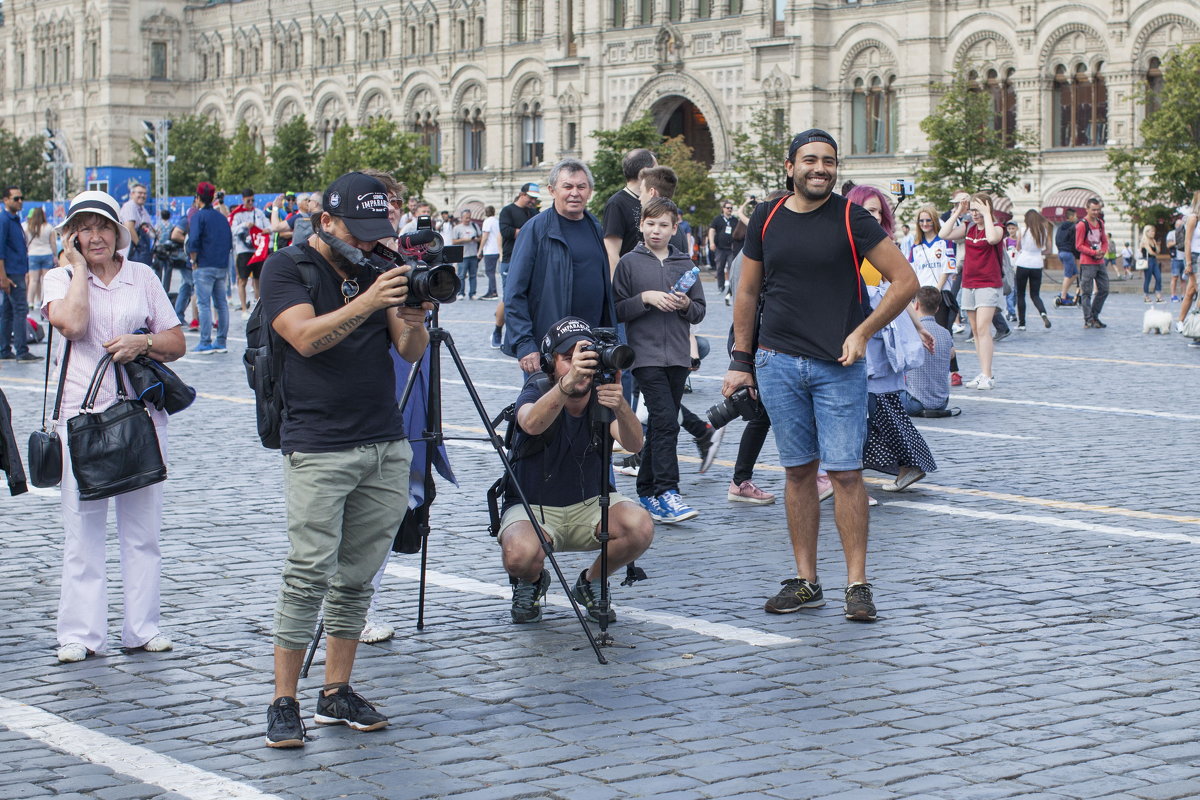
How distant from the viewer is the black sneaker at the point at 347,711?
524 centimetres

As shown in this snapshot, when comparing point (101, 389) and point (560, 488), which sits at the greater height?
point (101, 389)

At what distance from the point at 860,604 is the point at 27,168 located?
82847 mm

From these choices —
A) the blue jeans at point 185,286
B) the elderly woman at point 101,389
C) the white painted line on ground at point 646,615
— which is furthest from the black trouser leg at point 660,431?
the blue jeans at point 185,286

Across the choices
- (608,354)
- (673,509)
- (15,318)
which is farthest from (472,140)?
(608,354)

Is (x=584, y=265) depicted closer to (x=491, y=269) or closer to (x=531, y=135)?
(x=491, y=269)

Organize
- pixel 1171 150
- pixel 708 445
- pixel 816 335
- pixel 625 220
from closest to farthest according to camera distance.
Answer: pixel 816 335 < pixel 625 220 < pixel 708 445 < pixel 1171 150

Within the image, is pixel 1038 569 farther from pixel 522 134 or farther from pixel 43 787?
pixel 522 134

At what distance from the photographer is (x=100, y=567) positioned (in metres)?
6.29

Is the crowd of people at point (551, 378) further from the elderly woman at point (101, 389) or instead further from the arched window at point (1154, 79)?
the arched window at point (1154, 79)

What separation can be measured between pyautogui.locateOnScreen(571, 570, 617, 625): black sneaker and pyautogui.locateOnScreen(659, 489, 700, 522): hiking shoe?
2200 millimetres

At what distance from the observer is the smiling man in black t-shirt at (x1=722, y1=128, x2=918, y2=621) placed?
21.9 ft

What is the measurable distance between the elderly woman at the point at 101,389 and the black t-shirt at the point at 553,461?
4.39 ft

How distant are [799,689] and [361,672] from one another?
59.8 inches

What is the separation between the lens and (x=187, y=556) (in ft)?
26.5
